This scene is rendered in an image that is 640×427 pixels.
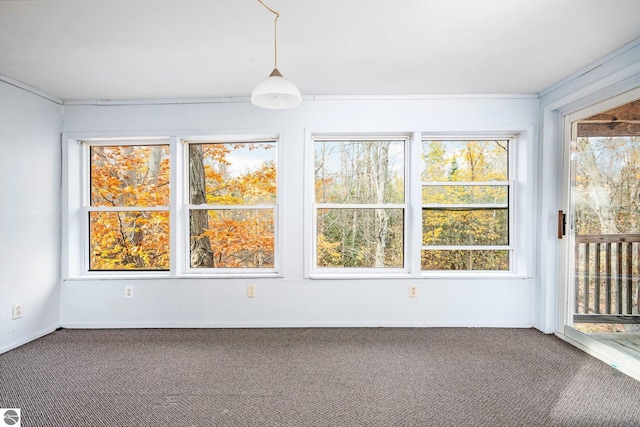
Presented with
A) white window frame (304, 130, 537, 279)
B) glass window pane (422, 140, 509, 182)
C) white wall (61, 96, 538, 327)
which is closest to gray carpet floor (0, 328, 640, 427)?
white wall (61, 96, 538, 327)

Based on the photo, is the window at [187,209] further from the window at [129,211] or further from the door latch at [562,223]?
the door latch at [562,223]

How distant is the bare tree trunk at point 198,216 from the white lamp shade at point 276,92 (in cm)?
185

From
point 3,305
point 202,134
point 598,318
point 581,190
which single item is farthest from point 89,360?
point 581,190

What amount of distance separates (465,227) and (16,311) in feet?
14.7

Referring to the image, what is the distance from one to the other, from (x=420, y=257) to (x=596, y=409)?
1.73 meters

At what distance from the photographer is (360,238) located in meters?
3.53

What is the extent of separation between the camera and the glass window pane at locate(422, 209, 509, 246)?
348 cm

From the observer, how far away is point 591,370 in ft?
8.04

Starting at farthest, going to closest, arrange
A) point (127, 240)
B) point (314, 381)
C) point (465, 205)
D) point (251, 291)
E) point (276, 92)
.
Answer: point (127, 240), point (465, 205), point (251, 291), point (314, 381), point (276, 92)

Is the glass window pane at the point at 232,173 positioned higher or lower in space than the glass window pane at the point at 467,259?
higher

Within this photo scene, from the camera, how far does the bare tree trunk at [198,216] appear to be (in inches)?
139

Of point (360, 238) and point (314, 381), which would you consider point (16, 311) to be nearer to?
point (314, 381)

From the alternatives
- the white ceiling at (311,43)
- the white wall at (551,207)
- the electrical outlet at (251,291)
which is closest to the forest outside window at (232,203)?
the electrical outlet at (251,291)

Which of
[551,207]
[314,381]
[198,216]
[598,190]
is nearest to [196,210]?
[198,216]
